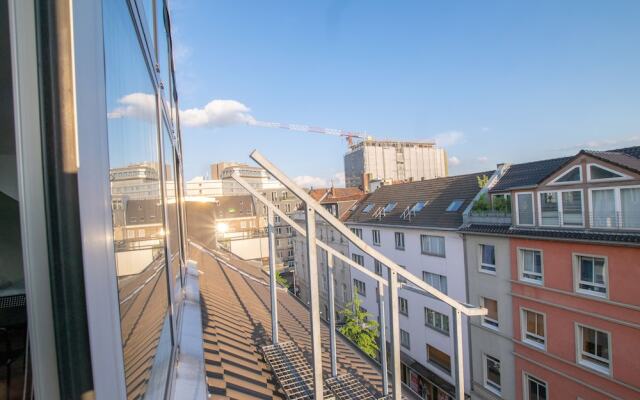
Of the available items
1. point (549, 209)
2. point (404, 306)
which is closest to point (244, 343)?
point (549, 209)

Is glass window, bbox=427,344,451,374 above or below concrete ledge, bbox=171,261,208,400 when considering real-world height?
below

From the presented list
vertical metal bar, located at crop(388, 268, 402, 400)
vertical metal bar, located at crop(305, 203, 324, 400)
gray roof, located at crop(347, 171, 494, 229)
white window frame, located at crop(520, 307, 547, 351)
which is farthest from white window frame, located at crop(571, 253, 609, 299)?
vertical metal bar, located at crop(305, 203, 324, 400)

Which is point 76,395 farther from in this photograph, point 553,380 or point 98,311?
point 553,380

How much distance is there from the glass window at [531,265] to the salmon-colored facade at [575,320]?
5.4 inches

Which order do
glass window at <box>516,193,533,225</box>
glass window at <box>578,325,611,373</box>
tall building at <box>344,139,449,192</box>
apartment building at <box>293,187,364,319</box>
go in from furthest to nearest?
tall building at <box>344,139,449,192</box> < apartment building at <box>293,187,364,319</box> < glass window at <box>516,193,533,225</box> < glass window at <box>578,325,611,373</box>

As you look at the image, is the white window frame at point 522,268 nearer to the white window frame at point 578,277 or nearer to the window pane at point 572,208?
the white window frame at point 578,277

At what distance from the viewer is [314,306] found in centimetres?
278

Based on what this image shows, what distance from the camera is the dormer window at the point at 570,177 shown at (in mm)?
11523

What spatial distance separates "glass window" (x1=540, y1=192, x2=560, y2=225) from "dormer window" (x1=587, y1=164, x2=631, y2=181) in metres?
1.30

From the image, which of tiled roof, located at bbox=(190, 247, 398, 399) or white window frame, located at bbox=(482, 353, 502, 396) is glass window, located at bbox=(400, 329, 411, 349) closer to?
white window frame, located at bbox=(482, 353, 502, 396)

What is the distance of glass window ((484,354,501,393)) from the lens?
14.0 meters

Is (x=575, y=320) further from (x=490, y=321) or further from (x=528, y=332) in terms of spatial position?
(x=490, y=321)

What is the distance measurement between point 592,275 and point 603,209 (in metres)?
2.14

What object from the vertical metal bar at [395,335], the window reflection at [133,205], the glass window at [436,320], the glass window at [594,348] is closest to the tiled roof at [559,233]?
the glass window at [594,348]
